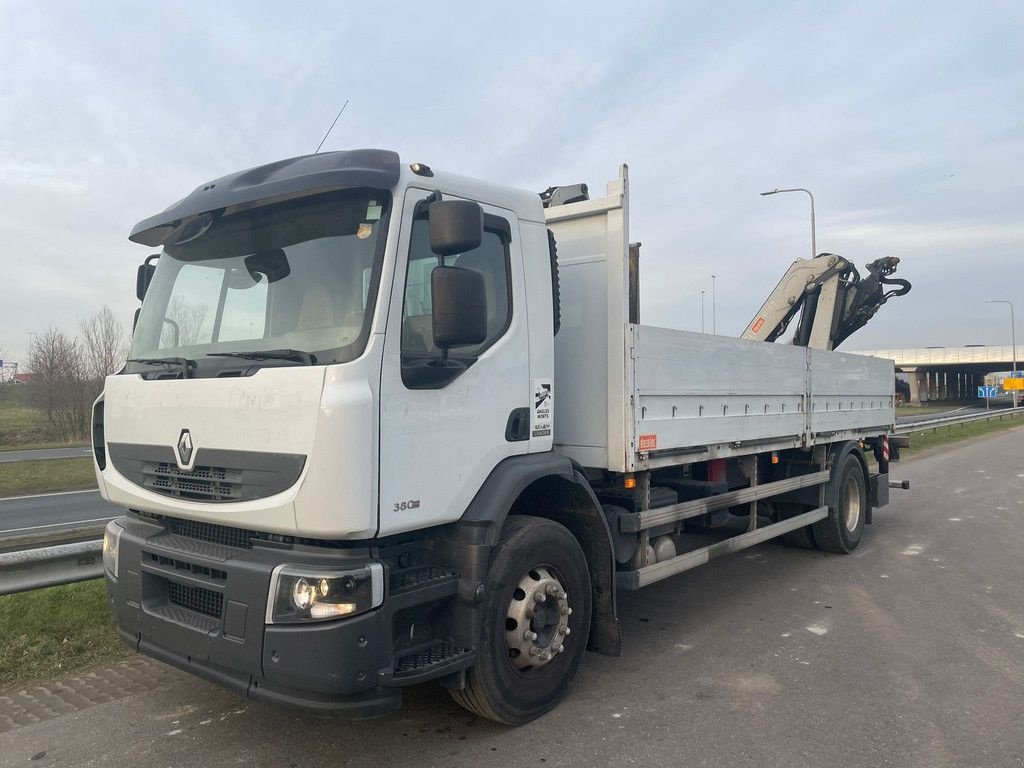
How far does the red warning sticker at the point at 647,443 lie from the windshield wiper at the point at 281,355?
2.24m

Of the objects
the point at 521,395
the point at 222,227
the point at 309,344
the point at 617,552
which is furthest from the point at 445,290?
the point at 617,552

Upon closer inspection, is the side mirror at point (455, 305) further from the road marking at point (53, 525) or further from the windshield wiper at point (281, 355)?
the road marking at point (53, 525)

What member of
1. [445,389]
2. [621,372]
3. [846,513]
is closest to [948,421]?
[846,513]

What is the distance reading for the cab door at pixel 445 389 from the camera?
10.8 feet

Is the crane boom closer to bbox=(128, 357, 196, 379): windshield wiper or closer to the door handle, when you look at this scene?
the door handle

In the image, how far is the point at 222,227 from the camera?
12.4 feet

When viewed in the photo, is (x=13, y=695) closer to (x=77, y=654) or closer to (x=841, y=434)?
(x=77, y=654)

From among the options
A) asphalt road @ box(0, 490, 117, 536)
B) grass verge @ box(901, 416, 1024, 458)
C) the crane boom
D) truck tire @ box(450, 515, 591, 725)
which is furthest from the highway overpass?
truck tire @ box(450, 515, 591, 725)

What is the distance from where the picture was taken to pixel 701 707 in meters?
4.09

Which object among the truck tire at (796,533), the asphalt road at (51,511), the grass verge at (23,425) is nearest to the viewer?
the truck tire at (796,533)

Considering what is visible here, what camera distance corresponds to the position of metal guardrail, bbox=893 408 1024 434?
70.6ft

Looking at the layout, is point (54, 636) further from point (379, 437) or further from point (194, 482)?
point (379, 437)

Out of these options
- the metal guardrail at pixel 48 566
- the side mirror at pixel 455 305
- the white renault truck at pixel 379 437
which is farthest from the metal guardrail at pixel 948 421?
the metal guardrail at pixel 48 566

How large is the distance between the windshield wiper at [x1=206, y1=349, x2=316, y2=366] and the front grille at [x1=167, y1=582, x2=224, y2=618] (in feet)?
3.50
